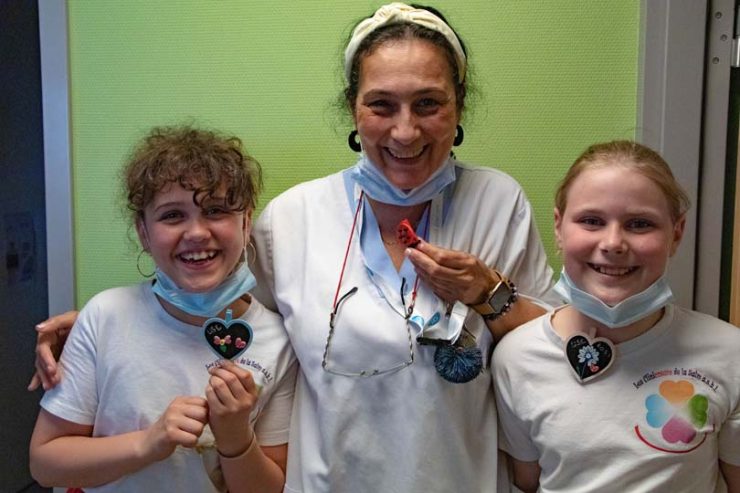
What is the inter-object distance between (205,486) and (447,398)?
1.71ft

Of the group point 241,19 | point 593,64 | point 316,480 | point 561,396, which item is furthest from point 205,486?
point 593,64

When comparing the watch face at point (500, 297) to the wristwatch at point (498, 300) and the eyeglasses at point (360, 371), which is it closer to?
the wristwatch at point (498, 300)

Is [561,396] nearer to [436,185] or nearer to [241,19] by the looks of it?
[436,185]

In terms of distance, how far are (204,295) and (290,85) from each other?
0.66 m

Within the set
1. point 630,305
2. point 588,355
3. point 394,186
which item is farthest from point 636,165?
point 394,186

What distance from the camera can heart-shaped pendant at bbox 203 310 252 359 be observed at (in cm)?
→ 128

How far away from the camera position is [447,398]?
1295mm

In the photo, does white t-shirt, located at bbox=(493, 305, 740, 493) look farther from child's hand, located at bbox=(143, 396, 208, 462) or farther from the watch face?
child's hand, located at bbox=(143, 396, 208, 462)

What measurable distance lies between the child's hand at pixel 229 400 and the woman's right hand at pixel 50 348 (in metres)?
0.37

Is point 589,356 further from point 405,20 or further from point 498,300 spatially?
point 405,20

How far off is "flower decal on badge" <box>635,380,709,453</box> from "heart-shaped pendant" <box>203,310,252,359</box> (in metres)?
0.76

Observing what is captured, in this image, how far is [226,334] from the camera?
4.23 feet

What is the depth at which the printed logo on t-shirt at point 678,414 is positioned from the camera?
3.81 ft

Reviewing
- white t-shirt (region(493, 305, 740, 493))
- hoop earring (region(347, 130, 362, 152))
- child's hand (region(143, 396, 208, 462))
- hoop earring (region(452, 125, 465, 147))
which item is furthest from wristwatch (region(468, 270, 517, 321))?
child's hand (region(143, 396, 208, 462))
